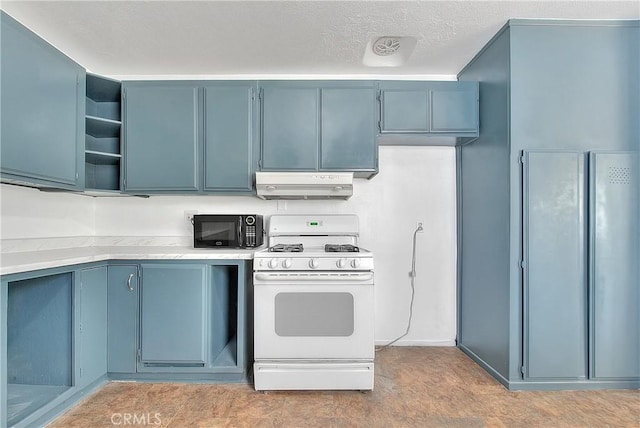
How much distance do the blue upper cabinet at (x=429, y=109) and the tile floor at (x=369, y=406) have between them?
6.16ft

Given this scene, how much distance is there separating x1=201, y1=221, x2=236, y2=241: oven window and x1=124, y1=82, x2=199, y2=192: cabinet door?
0.39 meters

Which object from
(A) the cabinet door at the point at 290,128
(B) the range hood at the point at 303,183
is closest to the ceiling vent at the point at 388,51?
(A) the cabinet door at the point at 290,128

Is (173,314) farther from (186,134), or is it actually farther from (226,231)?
(186,134)

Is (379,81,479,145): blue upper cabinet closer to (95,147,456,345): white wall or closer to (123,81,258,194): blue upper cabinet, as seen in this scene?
(95,147,456,345): white wall

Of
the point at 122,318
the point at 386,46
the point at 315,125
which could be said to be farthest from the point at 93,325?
the point at 386,46

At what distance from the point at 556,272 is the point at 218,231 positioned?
246 cm

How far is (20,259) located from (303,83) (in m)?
2.21

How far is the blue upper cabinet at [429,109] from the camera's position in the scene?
2.84 metres

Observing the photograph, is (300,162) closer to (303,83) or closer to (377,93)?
(303,83)

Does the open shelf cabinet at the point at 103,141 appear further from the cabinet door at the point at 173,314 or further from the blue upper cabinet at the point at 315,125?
the blue upper cabinet at the point at 315,125

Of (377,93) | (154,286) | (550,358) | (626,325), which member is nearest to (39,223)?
(154,286)

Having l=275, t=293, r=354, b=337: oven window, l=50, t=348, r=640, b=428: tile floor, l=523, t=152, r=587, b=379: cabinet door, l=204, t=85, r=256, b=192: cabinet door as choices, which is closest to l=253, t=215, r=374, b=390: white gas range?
l=275, t=293, r=354, b=337: oven window

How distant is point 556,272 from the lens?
7.62ft

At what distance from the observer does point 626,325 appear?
7.59ft
